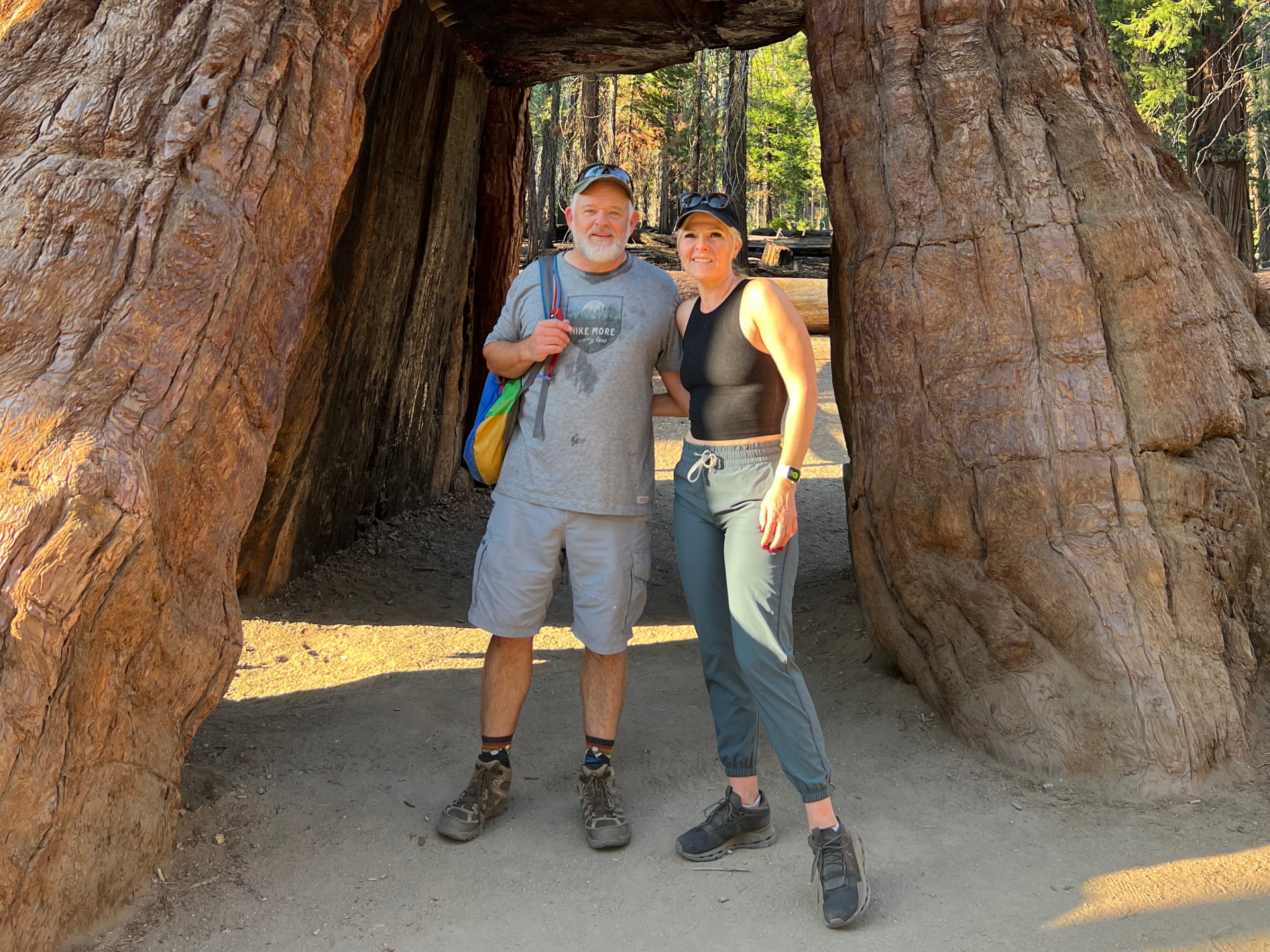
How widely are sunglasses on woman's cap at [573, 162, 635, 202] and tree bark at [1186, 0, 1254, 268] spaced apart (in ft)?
28.8

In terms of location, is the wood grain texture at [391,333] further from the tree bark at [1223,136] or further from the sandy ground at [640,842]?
the tree bark at [1223,136]

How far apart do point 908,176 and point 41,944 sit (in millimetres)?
4035

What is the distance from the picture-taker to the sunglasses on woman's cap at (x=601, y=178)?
3.46 meters

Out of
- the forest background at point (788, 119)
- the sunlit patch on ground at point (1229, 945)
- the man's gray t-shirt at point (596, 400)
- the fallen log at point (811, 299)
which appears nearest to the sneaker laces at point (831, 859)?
the sunlit patch on ground at point (1229, 945)

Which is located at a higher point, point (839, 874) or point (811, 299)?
point (811, 299)

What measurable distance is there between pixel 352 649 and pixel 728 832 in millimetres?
2634

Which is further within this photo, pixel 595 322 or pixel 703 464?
pixel 595 322

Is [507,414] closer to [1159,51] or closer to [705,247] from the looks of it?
[705,247]

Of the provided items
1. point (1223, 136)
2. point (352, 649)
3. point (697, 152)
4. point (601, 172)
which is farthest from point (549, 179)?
point (601, 172)

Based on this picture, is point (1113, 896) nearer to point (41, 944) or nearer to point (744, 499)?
point (744, 499)

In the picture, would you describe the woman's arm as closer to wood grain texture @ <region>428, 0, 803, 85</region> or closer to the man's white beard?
the man's white beard

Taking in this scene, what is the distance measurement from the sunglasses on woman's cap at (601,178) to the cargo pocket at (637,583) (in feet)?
3.91

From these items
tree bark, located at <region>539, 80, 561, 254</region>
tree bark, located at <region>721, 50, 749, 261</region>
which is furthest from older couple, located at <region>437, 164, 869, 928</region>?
tree bark, located at <region>539, 80, 561, 254</region>

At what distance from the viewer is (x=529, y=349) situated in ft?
11.3
